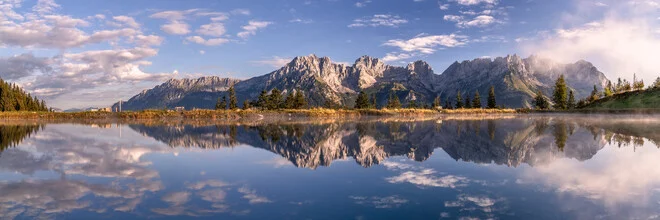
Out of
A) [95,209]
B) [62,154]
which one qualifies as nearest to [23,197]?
[95,209]

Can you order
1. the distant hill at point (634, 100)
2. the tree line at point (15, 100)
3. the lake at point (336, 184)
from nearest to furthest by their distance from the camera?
1. the lake at point (336, 184)
2. the distant hill at point (634, 100)
3. the tree line at point (15, 100)

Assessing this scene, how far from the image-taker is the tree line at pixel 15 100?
130m

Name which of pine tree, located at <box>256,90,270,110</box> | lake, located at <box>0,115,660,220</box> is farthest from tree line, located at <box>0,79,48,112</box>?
lake, located at <box>0,115,660,220</box>

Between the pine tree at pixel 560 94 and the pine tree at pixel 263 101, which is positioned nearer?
the pine tree at pixel 263 101

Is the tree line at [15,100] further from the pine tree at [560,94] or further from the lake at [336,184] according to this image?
the pine tree at [560,94]

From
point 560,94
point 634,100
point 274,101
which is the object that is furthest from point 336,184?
point 560,94

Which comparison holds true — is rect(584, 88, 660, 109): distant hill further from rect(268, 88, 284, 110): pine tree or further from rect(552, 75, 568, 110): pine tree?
rect(268, 88, 284, 110): pine tree

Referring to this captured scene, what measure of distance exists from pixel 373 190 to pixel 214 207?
4.74m

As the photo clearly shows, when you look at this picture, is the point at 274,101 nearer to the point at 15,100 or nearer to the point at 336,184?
the point at 15,100

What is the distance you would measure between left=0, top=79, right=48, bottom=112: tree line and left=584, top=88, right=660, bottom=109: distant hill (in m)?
195

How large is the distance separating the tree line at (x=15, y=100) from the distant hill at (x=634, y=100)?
194707mm

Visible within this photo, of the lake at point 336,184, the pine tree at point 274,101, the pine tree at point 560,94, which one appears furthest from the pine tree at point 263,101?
the lake at point 336,184

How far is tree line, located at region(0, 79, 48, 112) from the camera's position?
129875mm

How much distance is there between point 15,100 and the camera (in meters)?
138
